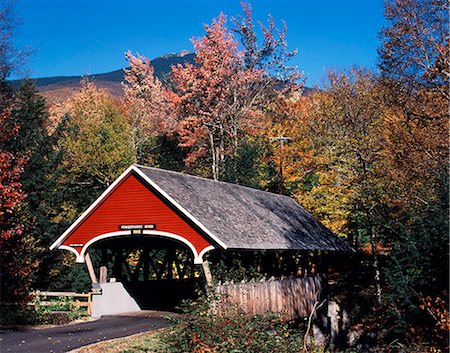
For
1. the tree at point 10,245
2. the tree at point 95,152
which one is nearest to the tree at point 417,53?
the tree at point 10,245

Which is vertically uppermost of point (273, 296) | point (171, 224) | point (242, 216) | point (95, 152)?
point (95, 152)

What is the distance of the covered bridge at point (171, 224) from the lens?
1889 centimetres

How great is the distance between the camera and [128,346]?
14.4 meters

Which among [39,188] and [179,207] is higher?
[39,188]

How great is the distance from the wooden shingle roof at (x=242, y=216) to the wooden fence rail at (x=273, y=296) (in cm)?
137

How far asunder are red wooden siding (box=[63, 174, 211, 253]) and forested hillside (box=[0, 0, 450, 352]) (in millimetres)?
2493

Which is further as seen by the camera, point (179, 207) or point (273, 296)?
point (273, 296)

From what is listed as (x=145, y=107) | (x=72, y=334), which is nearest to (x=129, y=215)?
(x=72, y=334)

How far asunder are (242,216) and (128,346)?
842 centimetres

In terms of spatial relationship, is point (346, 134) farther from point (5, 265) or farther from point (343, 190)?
point (5, 265)

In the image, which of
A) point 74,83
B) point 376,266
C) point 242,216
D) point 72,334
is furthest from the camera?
point 74,83

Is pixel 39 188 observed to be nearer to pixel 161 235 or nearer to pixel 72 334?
pixel 161 235

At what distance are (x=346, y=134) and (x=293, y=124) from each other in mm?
4478

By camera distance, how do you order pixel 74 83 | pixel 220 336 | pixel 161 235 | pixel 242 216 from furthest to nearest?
pixel 74 83 < pixel 242 216 < pixel 161 235 < pixel 220 336
